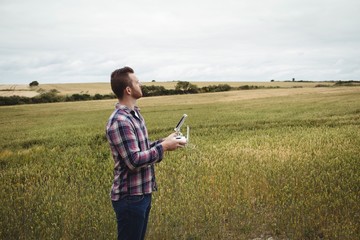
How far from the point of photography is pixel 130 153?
3311 millimetres

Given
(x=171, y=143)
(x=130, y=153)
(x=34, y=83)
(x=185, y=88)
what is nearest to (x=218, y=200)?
(x=171, y=143)

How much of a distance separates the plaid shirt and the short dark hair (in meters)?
0.17

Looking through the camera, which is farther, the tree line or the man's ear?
the tree line

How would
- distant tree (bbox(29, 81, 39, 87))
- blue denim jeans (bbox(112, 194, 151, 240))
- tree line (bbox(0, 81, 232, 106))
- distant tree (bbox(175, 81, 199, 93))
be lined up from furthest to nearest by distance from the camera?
distant tree (bbox(29, 81, 39, 87)), distant tree (bbox(175, 81, 199, 93)), tree line (bbox(0, 81, 232, 106)), blue denim jeans (bbox(112, 194, 151, 240))

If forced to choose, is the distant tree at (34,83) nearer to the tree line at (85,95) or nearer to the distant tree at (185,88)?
the tree line at (85,95)

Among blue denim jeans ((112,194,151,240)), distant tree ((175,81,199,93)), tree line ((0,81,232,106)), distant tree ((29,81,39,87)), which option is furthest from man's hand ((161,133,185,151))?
distant tree ((29,81,39,87))

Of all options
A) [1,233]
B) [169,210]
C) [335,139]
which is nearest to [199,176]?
[169,210]

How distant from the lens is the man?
10.9ft

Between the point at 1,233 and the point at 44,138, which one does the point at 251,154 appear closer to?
the point at 1,233

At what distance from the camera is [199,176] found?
838 cm

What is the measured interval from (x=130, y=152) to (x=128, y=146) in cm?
6

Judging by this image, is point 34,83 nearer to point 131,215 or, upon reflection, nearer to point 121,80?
point 121,80

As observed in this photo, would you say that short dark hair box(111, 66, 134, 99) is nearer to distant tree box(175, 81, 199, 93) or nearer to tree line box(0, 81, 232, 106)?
tree line box(0, 81, 232, 106)

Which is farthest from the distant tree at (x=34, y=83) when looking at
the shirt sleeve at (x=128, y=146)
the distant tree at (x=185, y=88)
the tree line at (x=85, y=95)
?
the shirt sleeve at (x=128, y=146)
